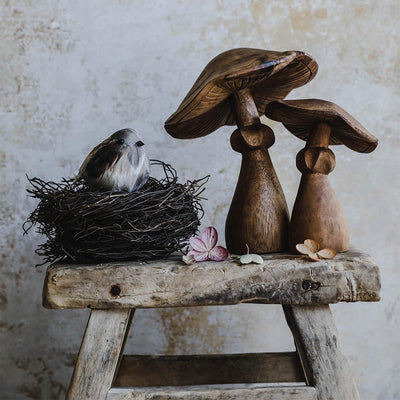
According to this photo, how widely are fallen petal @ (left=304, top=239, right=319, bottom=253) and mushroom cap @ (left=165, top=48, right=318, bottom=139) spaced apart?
0.93 feet

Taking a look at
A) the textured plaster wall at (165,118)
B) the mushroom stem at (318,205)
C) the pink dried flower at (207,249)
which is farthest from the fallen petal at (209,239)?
the textured plaster wall at (165,118)

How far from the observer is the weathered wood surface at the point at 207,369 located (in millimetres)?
1035

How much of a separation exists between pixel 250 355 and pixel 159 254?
368 millimetres

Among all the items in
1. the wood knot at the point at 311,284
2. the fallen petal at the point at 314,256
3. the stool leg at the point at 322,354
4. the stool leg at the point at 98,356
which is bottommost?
the stool leg at the point at 98,356

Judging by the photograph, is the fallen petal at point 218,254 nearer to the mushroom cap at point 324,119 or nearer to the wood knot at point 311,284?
the wood knot at point 311,284

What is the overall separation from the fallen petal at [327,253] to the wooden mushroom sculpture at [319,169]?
0.14 feet

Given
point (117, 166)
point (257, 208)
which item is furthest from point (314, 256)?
point (117, 166)

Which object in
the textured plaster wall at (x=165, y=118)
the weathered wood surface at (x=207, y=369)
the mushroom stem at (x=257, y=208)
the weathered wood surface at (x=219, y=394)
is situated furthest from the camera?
the textured plaster wall at (x=165, y=118)

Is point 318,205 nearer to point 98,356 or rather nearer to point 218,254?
point 218,254

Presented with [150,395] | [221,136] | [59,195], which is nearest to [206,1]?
[221,136]

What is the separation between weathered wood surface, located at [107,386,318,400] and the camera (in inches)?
29.8

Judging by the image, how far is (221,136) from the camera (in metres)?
1.26

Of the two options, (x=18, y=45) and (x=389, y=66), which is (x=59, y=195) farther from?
(x=389, y=66)

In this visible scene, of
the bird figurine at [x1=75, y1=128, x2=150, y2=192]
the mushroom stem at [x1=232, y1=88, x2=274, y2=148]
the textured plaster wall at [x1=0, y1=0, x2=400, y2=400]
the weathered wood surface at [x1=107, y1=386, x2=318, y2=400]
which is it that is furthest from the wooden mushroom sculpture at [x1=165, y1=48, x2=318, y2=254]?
the textured plaster wall at [x1=0, y1=0, x2=400, y2=400]
